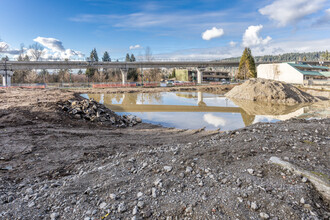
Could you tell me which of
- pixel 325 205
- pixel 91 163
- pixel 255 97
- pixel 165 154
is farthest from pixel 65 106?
pixel 255 97

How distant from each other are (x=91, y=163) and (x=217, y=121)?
13613mm

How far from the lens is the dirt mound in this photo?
106 ft

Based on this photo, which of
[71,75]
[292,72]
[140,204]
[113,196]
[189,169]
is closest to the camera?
[140,204]

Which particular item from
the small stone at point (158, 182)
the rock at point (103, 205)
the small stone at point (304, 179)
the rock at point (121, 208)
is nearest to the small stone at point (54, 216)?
the rock at point (103, 205)

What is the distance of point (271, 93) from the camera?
33312 mm

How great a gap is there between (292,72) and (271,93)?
43.9 m

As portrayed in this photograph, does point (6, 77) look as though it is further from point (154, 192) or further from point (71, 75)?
point (154, 192)

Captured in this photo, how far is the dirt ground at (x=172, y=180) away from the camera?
4266mm

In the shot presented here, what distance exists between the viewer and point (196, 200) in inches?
177

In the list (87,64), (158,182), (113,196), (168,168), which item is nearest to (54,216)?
(113,196)

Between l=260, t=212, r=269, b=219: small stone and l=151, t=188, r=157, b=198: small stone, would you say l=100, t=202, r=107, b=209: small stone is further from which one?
l=260, t=212, r=269, b=219: small stone

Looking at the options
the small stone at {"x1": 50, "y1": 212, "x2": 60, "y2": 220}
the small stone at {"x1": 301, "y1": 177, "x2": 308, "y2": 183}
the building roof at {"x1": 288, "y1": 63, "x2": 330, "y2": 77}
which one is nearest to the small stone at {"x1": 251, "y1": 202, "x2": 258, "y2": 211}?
the small stone at {"x1": 301, "y1": 177, "x2": 308, "y2": 183}

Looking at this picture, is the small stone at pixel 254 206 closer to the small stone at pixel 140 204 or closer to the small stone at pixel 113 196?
the small stone at pixel 140 204

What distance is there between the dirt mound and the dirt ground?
25.5m
